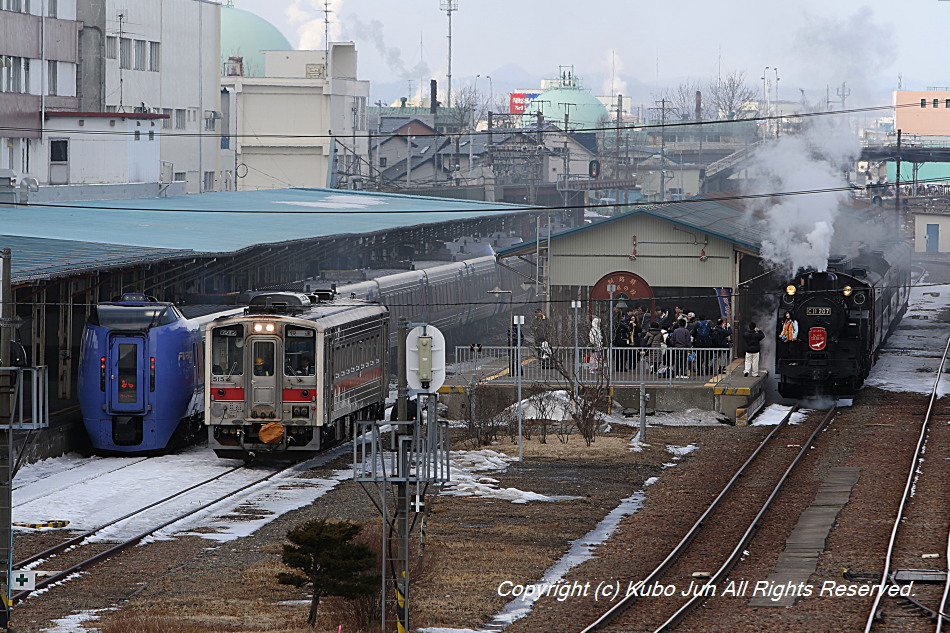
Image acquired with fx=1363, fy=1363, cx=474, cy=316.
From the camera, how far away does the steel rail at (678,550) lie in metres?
13.8

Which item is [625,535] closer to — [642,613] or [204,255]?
[642,613]

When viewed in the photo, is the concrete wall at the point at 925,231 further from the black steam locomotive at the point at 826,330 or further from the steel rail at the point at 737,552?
the steel rail at the point at 737,552

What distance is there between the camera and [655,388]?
102 feet

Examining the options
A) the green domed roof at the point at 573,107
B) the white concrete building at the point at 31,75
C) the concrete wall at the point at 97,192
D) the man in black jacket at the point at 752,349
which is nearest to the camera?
the man in black jacket at the point at 752,349

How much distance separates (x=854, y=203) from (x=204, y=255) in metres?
31.4

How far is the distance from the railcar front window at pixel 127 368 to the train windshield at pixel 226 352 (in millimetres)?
1780

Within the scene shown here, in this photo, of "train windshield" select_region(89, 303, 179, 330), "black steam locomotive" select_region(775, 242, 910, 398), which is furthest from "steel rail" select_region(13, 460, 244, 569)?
"black steam locomotive" select_region(775, 242, 910, 398)

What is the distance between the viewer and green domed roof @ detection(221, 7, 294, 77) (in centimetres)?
9050

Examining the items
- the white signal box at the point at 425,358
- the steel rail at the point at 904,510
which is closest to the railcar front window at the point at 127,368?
the white signal box at the point at 425,358

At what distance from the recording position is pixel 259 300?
24.0 metres

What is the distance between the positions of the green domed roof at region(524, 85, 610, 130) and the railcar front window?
95481 millimetres

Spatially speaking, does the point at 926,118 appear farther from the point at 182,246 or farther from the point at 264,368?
the point at 264,368

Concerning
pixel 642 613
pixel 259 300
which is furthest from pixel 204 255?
pixel 642 613

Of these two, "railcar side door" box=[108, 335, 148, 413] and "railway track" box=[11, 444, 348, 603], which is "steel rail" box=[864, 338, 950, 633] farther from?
"railcar side door" box=[108, 335, 148, 413]
